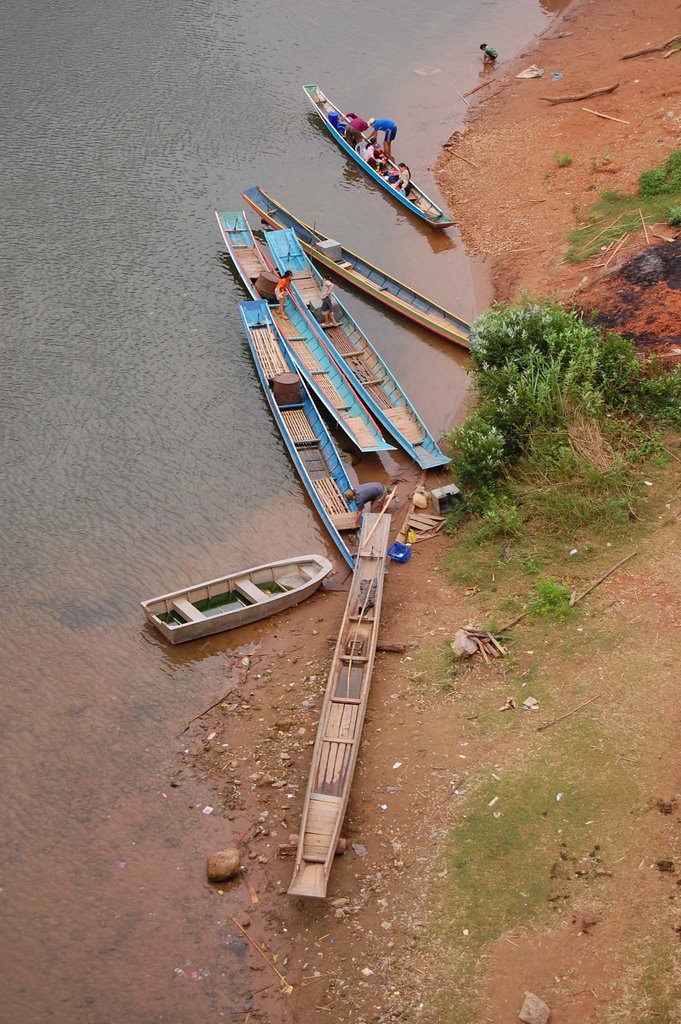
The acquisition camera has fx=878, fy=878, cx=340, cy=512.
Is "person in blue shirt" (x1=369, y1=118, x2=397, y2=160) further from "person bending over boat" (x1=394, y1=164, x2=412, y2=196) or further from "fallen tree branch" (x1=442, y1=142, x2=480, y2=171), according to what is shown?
"fallen tree branch" (x1=442, y1=142, x2=480, y2=171)

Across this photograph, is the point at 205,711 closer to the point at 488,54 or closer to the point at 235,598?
the point at 235,598

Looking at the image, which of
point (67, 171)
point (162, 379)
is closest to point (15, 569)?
point (162, 379)

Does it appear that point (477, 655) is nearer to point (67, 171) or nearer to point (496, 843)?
point (496, 843)

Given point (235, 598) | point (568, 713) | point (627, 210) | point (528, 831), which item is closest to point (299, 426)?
point (235, 598)

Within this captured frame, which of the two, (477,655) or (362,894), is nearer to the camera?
(362,894)

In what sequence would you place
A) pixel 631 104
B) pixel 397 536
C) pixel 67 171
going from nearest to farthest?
pixel 397 536 → pixel 67 171 → pixel 631 104

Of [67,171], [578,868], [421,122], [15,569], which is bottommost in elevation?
[578,868]
